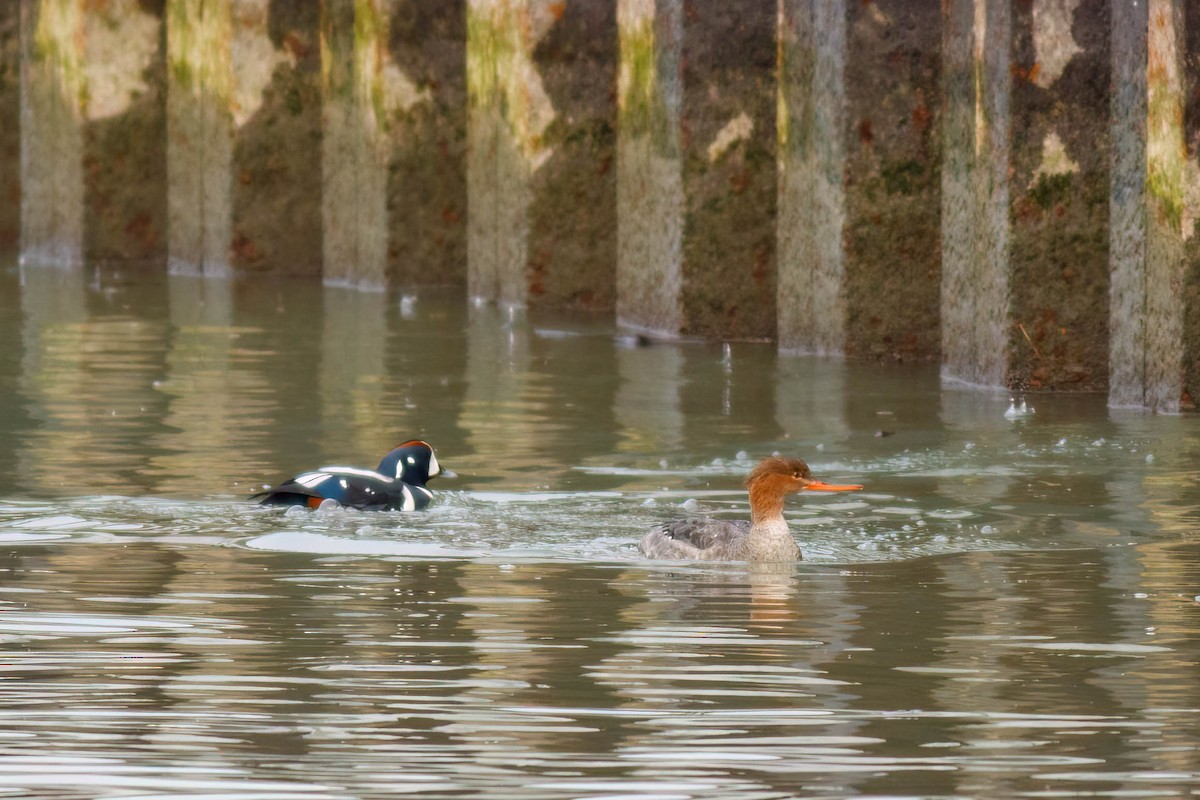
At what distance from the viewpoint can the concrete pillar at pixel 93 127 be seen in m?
19.9

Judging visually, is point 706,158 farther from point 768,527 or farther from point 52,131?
point 52,131

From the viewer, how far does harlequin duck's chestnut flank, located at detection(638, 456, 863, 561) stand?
26.6 feet

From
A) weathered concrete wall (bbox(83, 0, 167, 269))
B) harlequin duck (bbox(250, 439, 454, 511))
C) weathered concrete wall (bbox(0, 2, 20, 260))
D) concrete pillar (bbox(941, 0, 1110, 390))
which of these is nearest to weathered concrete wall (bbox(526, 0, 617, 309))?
concrete pillar (bbox(941, 0, 1110, 390))

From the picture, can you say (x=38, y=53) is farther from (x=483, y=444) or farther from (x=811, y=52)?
(x=483, y=444)

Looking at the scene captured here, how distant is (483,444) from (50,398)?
94.6 inches

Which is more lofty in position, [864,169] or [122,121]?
[122,121]

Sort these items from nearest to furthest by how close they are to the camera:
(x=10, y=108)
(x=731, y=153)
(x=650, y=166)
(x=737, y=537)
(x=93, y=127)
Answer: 1. (x=737, y=537)
2. (x=731, y=153)
3. (x=650, y=166)
4. (x=93, y=127)
5. (x=10, y=108)

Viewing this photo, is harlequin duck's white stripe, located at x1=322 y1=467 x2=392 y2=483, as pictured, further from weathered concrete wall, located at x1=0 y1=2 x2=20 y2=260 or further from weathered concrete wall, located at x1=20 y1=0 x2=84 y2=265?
weathered concrete wall, located at x1=0 y1=2 x2=20 y2=260

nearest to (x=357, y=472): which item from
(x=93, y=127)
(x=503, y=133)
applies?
(x=503, y=133)

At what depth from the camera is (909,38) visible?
43.8 feet

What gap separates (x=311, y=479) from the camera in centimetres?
899

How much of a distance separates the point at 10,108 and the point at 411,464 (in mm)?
13018

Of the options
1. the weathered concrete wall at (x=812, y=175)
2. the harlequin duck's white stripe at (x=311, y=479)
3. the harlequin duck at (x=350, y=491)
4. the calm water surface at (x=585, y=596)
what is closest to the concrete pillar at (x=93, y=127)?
the calm water surface at (x=585, y=596)

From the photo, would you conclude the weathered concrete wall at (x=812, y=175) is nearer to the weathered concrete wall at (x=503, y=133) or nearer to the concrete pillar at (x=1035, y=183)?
the concrete pillar at (x=1035, y=183)
